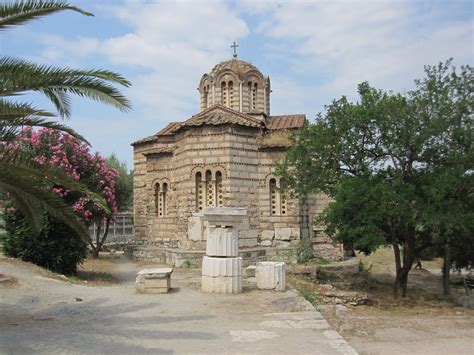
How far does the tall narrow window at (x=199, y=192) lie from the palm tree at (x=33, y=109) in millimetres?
10162

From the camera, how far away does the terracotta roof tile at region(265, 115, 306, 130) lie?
1881 cm

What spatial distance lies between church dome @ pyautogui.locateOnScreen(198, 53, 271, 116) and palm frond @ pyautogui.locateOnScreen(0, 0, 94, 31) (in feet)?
48.3

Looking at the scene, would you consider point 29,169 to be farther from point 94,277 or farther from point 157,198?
point 157,198

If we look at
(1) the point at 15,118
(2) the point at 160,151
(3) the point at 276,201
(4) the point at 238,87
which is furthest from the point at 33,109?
(4) the point at 238,87

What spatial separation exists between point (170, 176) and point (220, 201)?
12.1ft

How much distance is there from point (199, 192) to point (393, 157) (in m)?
7.17

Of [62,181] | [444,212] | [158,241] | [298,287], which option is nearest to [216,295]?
[298,287]

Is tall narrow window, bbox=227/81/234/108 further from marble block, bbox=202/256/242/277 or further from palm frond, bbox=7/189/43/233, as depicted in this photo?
palm frond, bbox=7/189/43/233

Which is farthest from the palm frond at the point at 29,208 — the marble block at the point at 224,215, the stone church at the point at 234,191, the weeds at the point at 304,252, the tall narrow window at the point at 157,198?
the tall narrow window at the point at 157,198

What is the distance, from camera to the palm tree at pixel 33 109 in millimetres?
5445

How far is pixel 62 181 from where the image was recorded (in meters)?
5.97

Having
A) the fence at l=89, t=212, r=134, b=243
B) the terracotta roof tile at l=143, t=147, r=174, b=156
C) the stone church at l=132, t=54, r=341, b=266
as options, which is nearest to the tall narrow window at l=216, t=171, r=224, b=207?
the stone church at l=132, t=54, r=341, b=266

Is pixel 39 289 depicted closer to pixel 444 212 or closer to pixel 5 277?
pixel 5 277

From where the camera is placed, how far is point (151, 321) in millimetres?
6891
